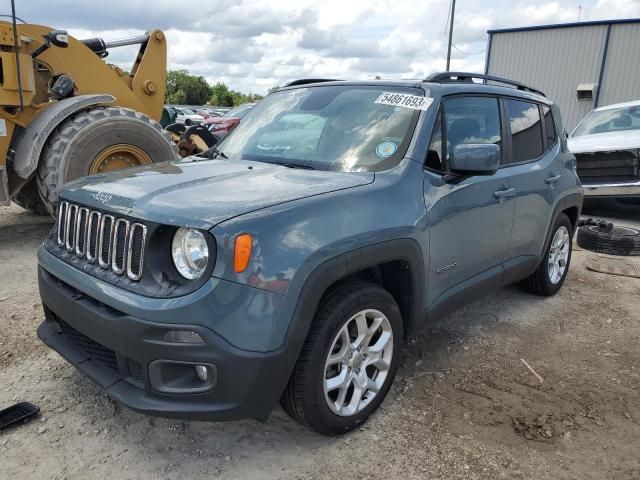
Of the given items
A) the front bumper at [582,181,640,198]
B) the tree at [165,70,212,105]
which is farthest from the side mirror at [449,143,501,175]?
the tree at [165,70,212,105]

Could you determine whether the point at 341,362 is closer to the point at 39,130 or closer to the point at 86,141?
the point at 86,141

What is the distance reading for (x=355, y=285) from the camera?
2674 mm

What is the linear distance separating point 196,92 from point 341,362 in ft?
262

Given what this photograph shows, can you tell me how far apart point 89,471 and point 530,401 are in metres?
2.39

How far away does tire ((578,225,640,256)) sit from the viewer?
6.34m

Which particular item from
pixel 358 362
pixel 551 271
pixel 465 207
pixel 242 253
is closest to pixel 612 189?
pixel 551 271

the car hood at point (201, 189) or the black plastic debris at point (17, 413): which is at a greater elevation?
the car hood at point (201, 189)

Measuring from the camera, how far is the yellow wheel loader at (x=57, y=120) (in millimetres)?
5520

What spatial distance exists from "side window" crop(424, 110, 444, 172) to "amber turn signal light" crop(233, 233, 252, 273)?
134 centimetres

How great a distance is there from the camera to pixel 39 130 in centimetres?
554

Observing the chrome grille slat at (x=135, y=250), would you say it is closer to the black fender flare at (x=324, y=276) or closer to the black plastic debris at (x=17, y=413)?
the black fender flare at (x=324, y=276)

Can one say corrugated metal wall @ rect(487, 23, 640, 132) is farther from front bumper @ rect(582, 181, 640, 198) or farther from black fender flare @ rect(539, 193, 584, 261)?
black fender flare @ rect(539, 193, 584, 261)

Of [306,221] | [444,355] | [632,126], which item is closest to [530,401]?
[444,355]

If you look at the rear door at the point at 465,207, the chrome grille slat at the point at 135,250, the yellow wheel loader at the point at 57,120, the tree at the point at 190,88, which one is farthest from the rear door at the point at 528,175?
the tree at the point at 190,88
